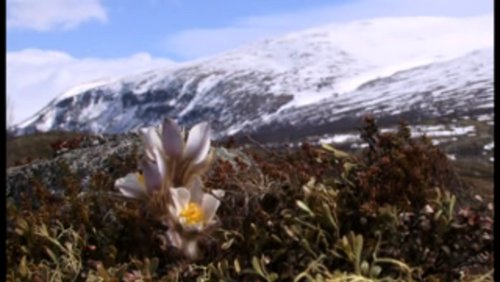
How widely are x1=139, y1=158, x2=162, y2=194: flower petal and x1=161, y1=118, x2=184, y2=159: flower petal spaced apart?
3cm

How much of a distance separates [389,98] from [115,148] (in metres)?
151

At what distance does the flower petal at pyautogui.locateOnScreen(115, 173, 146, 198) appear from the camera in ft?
4.67

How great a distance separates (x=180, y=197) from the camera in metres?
1.39

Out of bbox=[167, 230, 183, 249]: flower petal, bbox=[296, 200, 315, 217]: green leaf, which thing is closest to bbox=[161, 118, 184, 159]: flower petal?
bbox=[167, 230, 183, 249]: flower petal

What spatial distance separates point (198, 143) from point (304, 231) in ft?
4.96

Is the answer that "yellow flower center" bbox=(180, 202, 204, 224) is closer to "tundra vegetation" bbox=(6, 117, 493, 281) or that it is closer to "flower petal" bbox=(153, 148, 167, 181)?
"flower petal" bbox=(153, 148, 167, 181)

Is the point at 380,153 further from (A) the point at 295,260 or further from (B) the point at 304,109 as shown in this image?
(B) the point at 304,109

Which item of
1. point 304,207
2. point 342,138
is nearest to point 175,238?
point 304,207

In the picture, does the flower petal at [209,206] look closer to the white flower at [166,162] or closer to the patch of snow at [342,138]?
the white flower at [166,162]

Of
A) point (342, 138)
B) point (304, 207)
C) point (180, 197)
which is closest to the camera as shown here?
point (180, 197)

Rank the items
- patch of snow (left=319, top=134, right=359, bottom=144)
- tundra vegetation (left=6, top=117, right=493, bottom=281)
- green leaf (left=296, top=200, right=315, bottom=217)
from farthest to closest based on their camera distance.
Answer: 1. patch of snow (left=319, top=134, right=359, bottom=144)
2. green leaf (left=296, top=200, right=315, bottom=217)
3. tundra vegetation (left=6, top=117, right=493, bottom=281)

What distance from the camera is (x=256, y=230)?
290cm

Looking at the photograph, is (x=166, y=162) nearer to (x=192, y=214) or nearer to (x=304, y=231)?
(x=192, y=214)

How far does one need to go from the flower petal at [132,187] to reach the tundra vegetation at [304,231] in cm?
99
